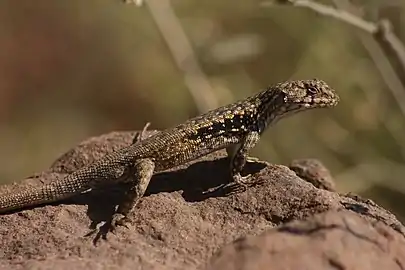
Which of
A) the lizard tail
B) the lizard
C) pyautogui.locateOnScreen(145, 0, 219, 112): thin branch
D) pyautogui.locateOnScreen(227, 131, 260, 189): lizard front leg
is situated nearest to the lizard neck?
the lizard

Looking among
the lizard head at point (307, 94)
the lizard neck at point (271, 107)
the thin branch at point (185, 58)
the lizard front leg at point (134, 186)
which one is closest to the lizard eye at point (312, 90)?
the lizard head at point (307, 94)

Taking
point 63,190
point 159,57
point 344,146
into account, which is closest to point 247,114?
point 63,190

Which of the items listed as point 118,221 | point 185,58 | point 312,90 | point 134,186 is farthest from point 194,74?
point 118,221

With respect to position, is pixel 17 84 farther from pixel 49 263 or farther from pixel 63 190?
pixel 49 263

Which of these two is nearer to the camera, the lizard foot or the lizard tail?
the lizard foot

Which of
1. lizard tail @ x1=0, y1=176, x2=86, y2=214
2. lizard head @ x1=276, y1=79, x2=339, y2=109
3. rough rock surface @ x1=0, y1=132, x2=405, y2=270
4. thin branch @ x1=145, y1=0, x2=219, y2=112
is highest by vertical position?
thin branch @ x1=145, y1=0, x2=219, y2=112

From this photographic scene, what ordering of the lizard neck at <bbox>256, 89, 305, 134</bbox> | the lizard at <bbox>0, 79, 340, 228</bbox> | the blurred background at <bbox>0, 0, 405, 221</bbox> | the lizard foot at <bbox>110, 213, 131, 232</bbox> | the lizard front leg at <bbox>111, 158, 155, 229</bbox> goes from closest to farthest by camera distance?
the lizard foot at <bbox>110, 213, 131, 232</bbox>
the lizard front leg at <bbox>111, 158, 155, 229</bbox>
the lizard at <bbox>0, 79, 340, 228</bbox>
the lizard neck at <bbox>256, 89, 305, 134</bbox>
the blurred background at <bbox>0, 0, 405, 221</bbox>

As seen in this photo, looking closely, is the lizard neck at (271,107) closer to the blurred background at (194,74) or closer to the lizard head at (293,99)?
the lizard head at (293,99)

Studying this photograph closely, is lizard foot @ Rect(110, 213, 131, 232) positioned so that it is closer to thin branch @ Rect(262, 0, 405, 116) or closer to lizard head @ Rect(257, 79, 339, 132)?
lizard head @ Rect(257, 79, 339, 132)
